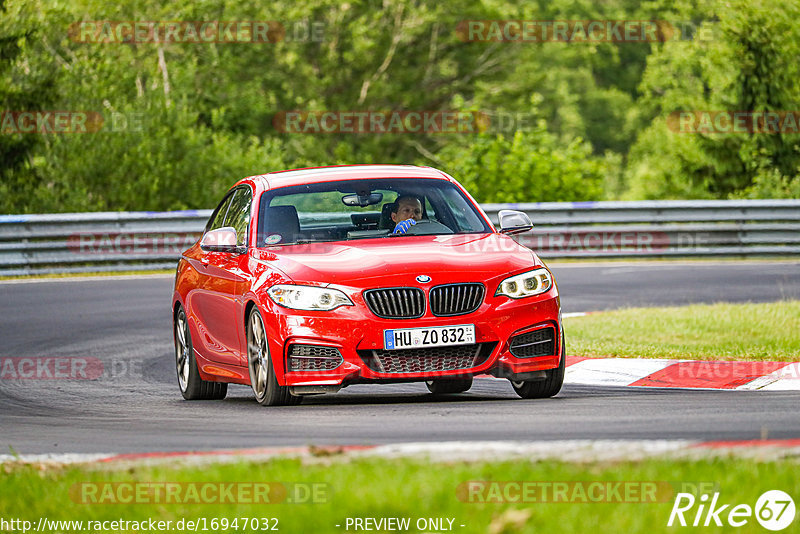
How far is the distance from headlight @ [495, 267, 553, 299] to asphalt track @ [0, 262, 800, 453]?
0.70 metres

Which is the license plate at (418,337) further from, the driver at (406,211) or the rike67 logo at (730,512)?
the rike67 logo at (730,512)

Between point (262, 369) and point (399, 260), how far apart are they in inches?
45.6

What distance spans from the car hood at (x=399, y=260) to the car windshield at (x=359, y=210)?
0.99 ft

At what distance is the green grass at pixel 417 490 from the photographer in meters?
4.75

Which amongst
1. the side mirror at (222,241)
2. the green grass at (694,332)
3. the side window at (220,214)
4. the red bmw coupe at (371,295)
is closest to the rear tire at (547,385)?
the red bmw coupe at (371,295)

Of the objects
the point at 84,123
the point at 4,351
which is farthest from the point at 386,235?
the point at 84,123

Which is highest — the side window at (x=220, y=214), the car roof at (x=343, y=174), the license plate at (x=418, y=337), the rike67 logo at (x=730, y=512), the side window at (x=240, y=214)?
the rike67 logo at (x=730, y=512)

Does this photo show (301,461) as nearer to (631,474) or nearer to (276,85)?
(631,474)

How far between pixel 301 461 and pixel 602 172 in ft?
92.2

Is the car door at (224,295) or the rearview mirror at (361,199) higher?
the rearview mirror at (361,199)

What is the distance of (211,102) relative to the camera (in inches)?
1725

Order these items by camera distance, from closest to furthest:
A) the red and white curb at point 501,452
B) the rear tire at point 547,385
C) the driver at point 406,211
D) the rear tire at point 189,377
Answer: the red and white curb at point 501,452 < the rear tire at point 547,385 < the driver at point 406,211 < the rear tire at point 189,377

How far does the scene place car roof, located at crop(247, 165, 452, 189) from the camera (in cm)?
1050

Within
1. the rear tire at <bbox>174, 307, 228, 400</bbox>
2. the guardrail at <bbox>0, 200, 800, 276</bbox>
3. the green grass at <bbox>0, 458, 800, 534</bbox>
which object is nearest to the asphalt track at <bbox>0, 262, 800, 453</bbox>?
the rear tire at <bbox>174, 307, 228, 400</bbox>
